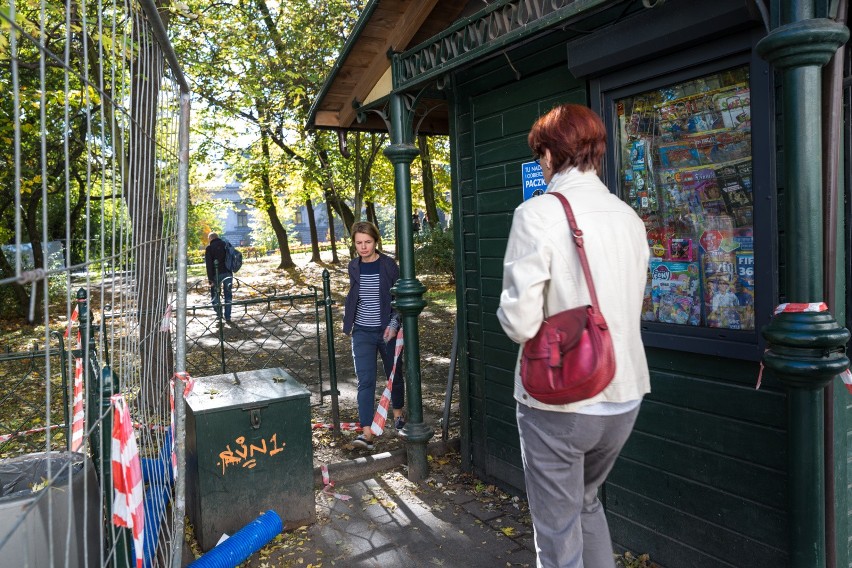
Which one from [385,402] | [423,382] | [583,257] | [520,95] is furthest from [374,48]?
[423,382]

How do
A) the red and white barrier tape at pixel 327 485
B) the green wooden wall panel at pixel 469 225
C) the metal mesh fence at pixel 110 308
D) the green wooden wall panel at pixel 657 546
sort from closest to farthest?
1. the metal mesh fence at pixel 110 308
2. the green wooden wall panel at pixel 657 546
3. the red and white barrier tape at pixel 327 485
4. the green wooden wall panel at pixel 469 225

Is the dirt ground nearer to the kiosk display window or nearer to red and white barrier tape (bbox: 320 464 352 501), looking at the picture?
red and white barrier tape (bbox: 320 464 352 501)

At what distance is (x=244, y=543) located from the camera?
3.93 meters

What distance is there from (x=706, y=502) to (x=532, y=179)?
2143 mm

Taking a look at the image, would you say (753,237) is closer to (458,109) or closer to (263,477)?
(458,109)

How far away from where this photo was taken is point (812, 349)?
2.34 metres

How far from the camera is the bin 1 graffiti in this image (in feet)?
13.6

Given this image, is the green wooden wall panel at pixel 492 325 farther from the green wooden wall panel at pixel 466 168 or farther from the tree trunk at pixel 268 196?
the tree trunk at pixel 268 196

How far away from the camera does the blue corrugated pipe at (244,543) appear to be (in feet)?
12.4

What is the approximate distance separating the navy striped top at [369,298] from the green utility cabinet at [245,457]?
1.36m

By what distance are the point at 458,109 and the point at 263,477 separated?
2904mm

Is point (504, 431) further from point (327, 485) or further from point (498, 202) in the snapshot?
point (498, 202)

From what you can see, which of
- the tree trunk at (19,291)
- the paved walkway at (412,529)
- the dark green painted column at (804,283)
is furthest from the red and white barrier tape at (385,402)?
the tree trunk at (19,291)

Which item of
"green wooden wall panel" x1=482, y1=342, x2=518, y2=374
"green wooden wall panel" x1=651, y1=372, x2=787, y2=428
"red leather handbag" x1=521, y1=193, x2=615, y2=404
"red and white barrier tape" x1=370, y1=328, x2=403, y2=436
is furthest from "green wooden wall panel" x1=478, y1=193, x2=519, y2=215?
"red leather handbag" x1=521, y1=193, x2=615, y2=404
